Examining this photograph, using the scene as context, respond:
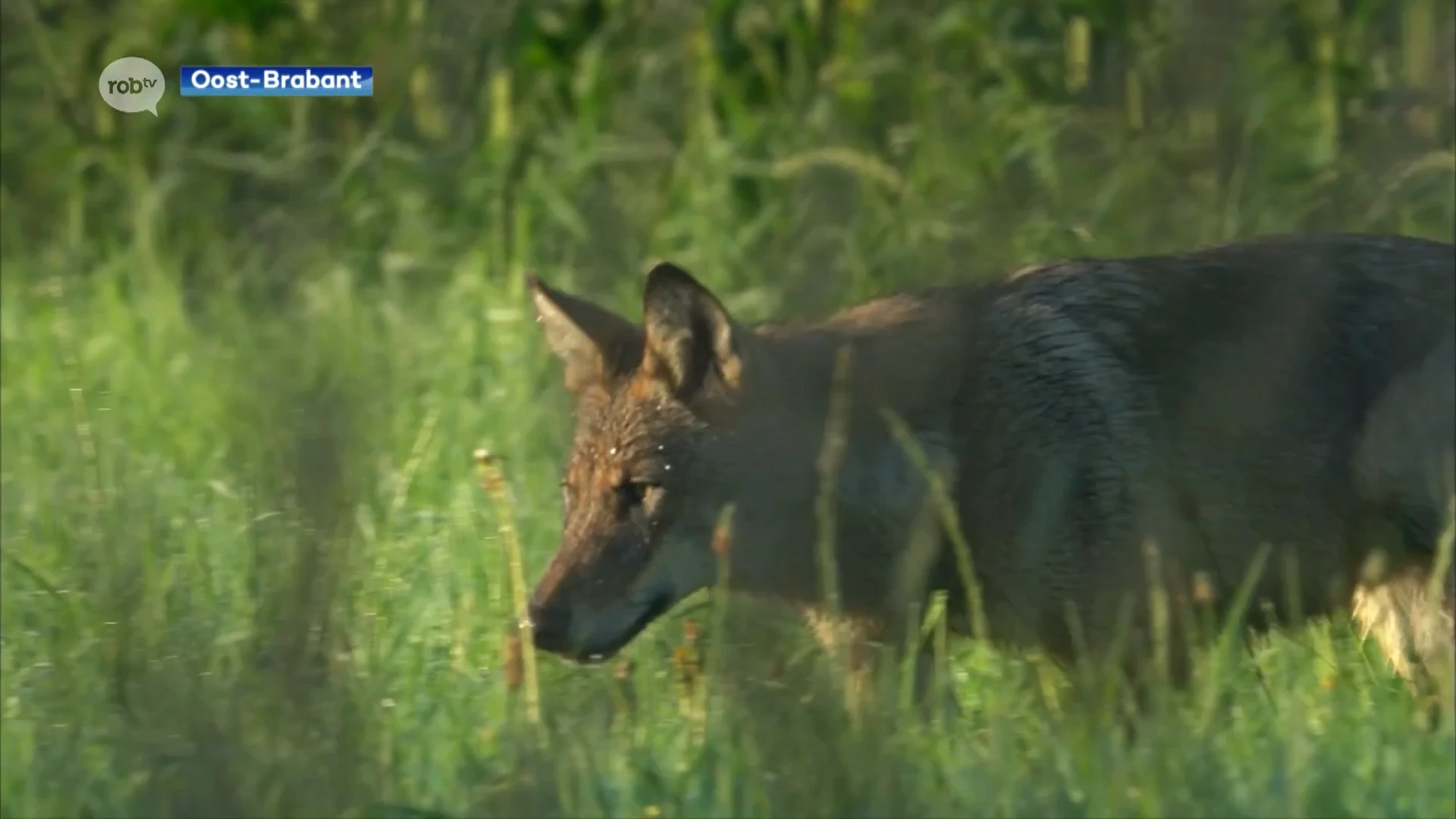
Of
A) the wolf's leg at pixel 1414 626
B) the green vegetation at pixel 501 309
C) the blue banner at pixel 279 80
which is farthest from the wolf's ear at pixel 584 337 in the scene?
the blue banner at pixel 279 80

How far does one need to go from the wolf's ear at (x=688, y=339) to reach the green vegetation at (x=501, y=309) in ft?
1.76

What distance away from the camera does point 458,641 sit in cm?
450

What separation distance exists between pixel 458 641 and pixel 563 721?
2.44 ft

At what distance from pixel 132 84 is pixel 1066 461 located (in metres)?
3.71

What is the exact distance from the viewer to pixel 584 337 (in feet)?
15.1

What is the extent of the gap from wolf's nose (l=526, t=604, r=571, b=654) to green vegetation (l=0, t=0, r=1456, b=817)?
7 cm

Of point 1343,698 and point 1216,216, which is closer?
point 1343,698

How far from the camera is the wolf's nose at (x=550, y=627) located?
4.16 m

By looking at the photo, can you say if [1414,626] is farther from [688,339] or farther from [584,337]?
[584,337]

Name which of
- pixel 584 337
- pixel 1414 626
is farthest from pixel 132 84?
pixel 1414 626

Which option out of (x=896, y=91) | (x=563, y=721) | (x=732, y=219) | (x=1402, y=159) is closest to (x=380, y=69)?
(x=732, y=219)

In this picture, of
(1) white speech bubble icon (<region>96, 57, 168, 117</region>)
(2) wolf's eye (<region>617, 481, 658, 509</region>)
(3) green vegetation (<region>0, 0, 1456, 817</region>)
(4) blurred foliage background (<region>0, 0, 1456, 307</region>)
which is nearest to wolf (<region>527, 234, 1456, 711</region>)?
(2) wolf's eye (<region>617, 481, 658, 509</region>)

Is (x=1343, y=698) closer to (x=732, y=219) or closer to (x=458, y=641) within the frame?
(x=458, y=641)

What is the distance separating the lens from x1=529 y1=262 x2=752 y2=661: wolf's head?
13.9ft
